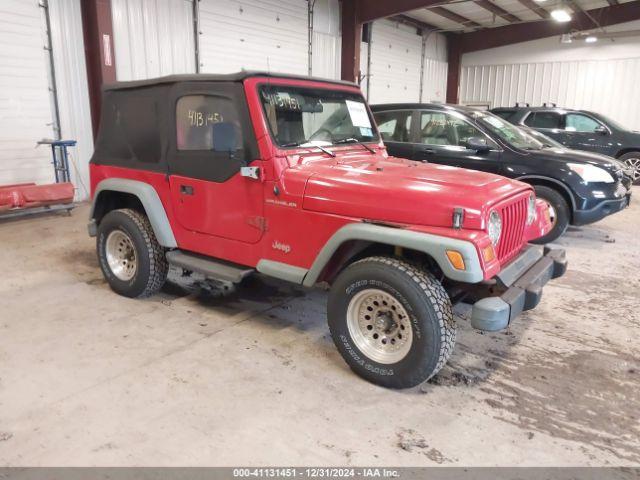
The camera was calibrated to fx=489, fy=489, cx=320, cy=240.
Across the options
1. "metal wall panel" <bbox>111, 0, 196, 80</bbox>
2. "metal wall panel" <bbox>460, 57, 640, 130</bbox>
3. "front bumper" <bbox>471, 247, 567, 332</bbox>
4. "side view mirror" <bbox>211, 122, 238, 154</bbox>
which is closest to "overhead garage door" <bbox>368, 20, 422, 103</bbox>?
"metal wall panel" <bbox>460, 57, 640, 130</bbox>

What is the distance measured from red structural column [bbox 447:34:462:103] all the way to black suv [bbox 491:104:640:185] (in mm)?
7884

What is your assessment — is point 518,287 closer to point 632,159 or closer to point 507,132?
point 507,132

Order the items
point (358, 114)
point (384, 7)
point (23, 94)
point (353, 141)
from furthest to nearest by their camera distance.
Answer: point (384, 7) < point (23, 94) < point (358, 114) < point (353, 141)

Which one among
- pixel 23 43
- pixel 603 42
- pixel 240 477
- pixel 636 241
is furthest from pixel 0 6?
pixel 603 42

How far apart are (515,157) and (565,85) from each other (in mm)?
11700

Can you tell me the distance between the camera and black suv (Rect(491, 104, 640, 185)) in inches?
389

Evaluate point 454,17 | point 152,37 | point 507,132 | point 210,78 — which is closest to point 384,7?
point 454,17

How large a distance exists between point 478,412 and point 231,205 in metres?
2.03

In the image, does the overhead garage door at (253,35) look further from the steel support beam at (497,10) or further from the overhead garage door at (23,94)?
the steel support beam at (497,10)

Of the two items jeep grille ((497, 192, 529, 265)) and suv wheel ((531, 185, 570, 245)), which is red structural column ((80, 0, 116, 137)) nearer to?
suv wheel ((531, 185, 570, 245))

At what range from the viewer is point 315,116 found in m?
3.55

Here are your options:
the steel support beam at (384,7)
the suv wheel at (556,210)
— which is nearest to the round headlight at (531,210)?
the suv wheel at (556,210)

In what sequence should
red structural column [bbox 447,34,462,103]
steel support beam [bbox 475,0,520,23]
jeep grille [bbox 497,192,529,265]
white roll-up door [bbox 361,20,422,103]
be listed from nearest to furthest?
jeep grille [bbox 497,192,529,265], steel support beam [bbox 475,0,520,23], white roll-up door [bbox 361,20,422,103], red structural column [bbox 447,34,462,103]

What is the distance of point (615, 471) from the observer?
7.20ft
